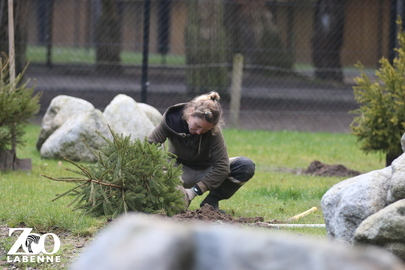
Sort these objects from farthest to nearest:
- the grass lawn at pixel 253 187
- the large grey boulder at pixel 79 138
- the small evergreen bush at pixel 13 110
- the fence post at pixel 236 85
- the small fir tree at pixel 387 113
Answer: the fence post at pixel 236 85
the large grey boulder at pixel 79 138
the small fir tree at pixel 387 113
the small evergreen bush at pixel 13 110
the grass lawn at pixel 253 187

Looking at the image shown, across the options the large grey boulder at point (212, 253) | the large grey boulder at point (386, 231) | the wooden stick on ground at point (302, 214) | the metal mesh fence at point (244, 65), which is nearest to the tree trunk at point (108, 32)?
the metal mesh fence at point (244, 65)

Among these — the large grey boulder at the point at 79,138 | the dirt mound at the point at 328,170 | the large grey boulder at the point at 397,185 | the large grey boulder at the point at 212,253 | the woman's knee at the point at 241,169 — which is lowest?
the dirt mound at the point at 328,170

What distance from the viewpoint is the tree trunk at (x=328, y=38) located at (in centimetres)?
1788

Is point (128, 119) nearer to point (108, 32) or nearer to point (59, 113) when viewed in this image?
point (59, 113)

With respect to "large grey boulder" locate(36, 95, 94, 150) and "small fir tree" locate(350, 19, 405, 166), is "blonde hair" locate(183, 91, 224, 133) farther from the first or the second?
"large grey boulder" locate(36, 95, 94, 150)

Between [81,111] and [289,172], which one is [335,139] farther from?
[81,111]

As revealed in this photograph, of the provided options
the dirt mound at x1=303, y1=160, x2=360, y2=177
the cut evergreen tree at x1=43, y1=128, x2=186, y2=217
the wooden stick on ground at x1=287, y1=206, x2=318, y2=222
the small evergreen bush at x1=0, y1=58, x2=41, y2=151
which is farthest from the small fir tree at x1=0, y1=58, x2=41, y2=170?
the dirt mound at x1=303, y1=160, x2=360, y2=177

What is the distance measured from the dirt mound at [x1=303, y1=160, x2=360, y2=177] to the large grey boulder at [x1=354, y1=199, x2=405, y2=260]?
15.6ft

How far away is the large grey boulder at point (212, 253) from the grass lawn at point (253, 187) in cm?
269

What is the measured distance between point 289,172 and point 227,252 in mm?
7060

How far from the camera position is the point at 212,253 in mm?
1599

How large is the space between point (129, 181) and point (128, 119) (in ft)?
12.3

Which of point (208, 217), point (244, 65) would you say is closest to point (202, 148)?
point (208, 217)

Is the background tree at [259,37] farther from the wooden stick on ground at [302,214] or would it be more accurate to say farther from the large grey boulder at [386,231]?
the large grey boulder at [386,231]
